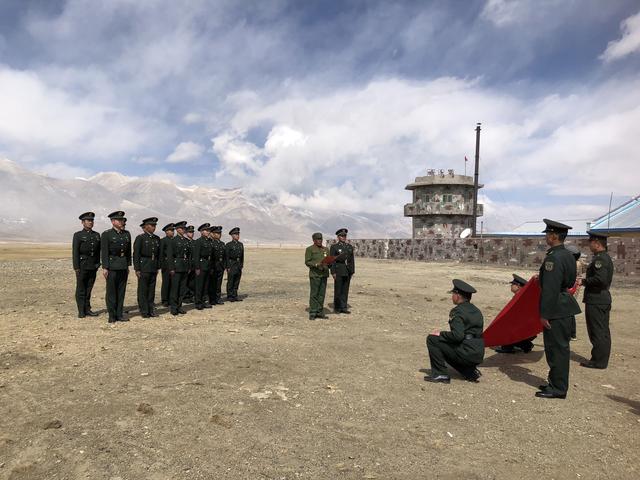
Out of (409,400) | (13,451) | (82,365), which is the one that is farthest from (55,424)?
(409,400)

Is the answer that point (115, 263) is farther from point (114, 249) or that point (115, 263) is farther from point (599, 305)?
point (599, 305)

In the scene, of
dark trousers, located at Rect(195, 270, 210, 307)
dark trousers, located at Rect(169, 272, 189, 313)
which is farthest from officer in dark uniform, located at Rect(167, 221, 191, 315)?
dark trousers, located at Rect(195, 270, 210, 307)

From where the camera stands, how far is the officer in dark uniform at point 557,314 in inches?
204

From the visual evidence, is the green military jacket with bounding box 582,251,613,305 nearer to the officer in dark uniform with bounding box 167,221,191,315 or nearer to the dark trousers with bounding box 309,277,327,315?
the dark trousers with bounding box 309,277,327,315

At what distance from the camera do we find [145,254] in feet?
31.0

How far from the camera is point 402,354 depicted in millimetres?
6984

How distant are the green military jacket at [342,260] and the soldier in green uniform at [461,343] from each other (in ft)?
15.2

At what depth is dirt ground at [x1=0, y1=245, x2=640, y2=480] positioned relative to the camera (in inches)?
141

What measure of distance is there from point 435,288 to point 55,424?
14142 millimetres

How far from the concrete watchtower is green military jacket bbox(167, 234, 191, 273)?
37811 mm

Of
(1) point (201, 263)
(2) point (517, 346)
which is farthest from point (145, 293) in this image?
(2) point (517, 346)

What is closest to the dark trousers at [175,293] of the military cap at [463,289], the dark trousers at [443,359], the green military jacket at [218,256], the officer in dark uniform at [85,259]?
the green military jacket at [218,256]

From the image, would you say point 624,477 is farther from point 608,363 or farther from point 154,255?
point 154,255

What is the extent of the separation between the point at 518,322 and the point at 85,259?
27.3ft
